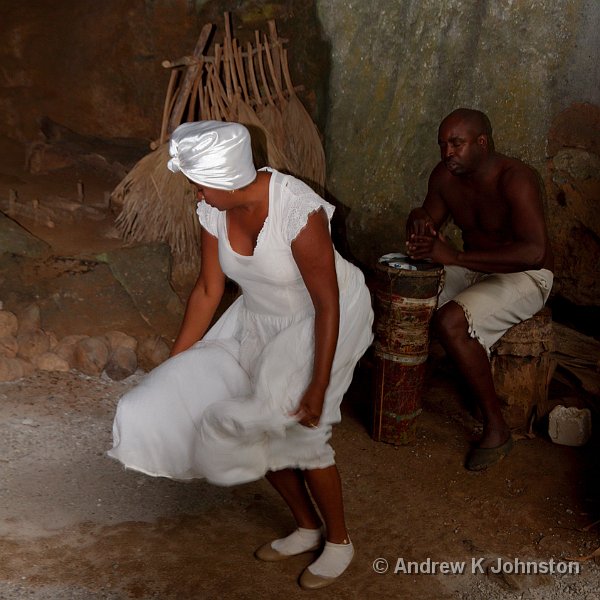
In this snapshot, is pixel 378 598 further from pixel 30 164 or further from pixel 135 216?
pixel 30 164

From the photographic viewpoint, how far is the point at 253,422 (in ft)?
9.77

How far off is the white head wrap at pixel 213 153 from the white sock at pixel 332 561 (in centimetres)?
138

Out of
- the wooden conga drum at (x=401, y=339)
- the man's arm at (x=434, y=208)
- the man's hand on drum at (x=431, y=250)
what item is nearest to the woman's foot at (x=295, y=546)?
the wooden conga drum at (x=401, y=339)

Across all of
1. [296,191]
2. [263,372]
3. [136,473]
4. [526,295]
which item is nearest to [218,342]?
[263,372]

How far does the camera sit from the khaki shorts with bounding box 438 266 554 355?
14.1 ft

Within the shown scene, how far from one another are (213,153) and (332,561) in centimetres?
155

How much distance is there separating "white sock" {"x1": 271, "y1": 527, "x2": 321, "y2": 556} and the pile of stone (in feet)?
6.24

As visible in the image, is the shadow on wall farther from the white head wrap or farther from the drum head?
the white head wrap

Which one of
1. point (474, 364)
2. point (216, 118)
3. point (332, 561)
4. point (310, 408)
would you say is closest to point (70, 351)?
point (216, 118)

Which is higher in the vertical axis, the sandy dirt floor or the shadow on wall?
the shadow on wall

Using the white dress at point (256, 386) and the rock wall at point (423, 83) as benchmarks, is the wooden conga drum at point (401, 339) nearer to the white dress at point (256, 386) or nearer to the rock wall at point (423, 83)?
the white dress at point (256, 386)

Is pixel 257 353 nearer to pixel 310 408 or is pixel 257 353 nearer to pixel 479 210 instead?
pixel 310 408

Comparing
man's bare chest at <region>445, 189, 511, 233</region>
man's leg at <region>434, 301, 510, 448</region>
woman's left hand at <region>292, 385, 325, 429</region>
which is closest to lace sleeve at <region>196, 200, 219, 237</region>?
woman's left hand at <region>292, 385, 325, 429</region>

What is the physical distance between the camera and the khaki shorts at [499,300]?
430 centimetres
